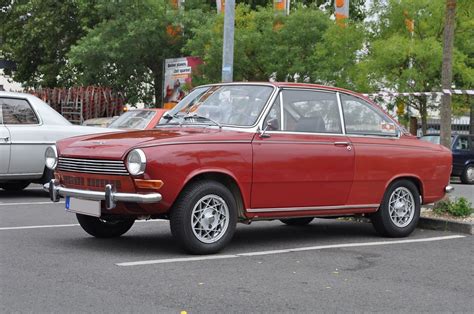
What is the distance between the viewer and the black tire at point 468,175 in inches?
877

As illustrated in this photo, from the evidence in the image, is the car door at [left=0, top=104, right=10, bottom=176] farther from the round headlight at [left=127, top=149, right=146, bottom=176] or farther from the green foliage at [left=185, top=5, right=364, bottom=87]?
the green foliage at [left=185, top=5, right=364, bottom=87]

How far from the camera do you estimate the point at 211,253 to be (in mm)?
7145

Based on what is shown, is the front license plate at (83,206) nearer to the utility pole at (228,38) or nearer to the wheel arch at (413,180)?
the wheel arch at (413,180)

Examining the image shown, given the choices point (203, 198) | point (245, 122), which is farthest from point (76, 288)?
point (245, 122)

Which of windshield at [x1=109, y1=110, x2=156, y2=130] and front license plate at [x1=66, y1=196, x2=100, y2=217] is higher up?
windshield at [x1=109, y1=110, x2=156, y2=130]

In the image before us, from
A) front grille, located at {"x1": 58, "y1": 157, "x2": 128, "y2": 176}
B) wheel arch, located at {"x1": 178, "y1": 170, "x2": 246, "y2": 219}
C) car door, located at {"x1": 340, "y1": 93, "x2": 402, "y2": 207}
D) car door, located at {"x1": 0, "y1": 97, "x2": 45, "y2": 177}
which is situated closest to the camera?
front grille, located at {"x1": 58, "y1": 157, "x2": 128, "y2": 176}

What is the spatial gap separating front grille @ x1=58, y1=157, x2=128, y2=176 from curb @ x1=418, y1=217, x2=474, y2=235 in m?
4.57

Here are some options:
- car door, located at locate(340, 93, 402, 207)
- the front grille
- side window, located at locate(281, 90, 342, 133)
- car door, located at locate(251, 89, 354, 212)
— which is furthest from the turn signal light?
car door, located at locate(340, 93, 402, 207)

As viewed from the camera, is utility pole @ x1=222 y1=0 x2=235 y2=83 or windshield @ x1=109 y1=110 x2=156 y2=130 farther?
utility pole @ x1=222 y1=0 x2=235 y2=83

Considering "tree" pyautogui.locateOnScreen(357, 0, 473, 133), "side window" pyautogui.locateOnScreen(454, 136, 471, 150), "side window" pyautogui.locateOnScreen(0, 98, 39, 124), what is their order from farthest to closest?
"side window" pyautogui.locateOnScreen(454, 136, 471, 150), "tree" pyautogui.locateOnScreen(357, 0, 473, 133), "side window" pyautogui.locateOnScreen(0, 98, 39, 124)

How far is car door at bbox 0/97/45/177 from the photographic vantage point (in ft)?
38.5

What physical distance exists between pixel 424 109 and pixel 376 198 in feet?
53.1

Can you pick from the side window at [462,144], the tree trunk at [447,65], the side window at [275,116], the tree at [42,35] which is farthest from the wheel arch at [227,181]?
the tree at [42,35]

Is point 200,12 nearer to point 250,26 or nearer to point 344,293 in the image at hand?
point 250,26
